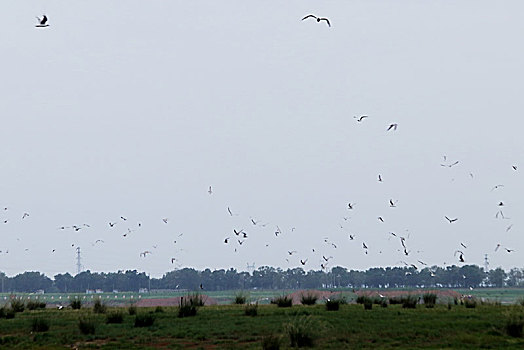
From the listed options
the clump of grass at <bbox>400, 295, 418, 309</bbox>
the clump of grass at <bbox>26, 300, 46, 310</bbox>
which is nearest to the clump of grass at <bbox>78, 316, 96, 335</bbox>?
the clump of grass at <bbox>26, 300, 46, 310</bbox>

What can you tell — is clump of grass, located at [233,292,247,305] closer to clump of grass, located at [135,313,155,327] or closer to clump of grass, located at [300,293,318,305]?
clump of grass, located at [300,293,318,305]

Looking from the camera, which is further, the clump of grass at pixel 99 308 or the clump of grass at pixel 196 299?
the clump of grass at pixel 99 308

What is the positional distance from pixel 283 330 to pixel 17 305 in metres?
18.6

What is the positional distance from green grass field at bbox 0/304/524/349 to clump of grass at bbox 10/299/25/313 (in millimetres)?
4460

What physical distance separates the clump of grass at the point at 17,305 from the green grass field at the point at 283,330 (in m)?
4.46

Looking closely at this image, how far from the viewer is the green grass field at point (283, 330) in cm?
2702

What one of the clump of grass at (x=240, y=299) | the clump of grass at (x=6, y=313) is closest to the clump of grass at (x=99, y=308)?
the clump of grass at (x=6, y=313)

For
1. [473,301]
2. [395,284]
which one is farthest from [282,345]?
[395,284]

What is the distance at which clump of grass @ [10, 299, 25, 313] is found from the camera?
39.5 metres

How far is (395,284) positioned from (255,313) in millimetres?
154971

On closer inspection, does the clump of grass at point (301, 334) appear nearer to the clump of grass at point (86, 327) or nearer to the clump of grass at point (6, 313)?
the clump of grass at point (86, 327)

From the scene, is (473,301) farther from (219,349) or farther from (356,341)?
(219,349)

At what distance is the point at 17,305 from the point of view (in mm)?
40000

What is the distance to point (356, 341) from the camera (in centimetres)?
2711
